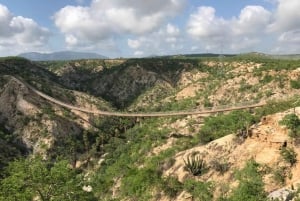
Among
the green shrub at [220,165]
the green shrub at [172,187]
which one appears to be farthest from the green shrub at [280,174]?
the green shrub at [172,187]

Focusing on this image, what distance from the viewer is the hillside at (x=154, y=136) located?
42.5m

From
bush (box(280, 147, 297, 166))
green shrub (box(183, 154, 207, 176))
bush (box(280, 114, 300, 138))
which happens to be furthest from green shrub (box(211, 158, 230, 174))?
bush (box(280, 114, 300, 138))

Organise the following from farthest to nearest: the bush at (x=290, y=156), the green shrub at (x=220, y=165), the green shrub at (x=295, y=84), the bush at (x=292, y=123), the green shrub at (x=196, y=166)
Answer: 1. the green shrub at (x=295, y=84)
2. the green shrub at (x=196, y=166)
3. the green shrub at (x=220, y=165)
4. the bush at (x=292, y=123)
5. the bush at (x=290, y=156)

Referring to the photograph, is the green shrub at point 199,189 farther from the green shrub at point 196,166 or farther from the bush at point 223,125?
the bush at point 223,125

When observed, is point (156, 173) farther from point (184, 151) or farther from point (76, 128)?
point (76, 128)

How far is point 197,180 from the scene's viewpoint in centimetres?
5156

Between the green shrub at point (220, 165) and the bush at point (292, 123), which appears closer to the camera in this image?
the bush at point (292, 123)

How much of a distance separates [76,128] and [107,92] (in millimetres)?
62720

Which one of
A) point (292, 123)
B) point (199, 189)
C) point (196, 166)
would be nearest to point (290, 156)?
point (292, 123)

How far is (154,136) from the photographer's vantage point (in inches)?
3290

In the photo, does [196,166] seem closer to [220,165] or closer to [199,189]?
[220,165]

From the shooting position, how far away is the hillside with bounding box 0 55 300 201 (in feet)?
139

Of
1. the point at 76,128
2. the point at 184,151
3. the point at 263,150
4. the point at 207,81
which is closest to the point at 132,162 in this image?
the point at 184,151

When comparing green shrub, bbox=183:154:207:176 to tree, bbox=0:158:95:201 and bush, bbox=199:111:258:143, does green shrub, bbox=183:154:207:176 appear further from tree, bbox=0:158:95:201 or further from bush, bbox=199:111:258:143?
tree, bbox=0:158:95:201
